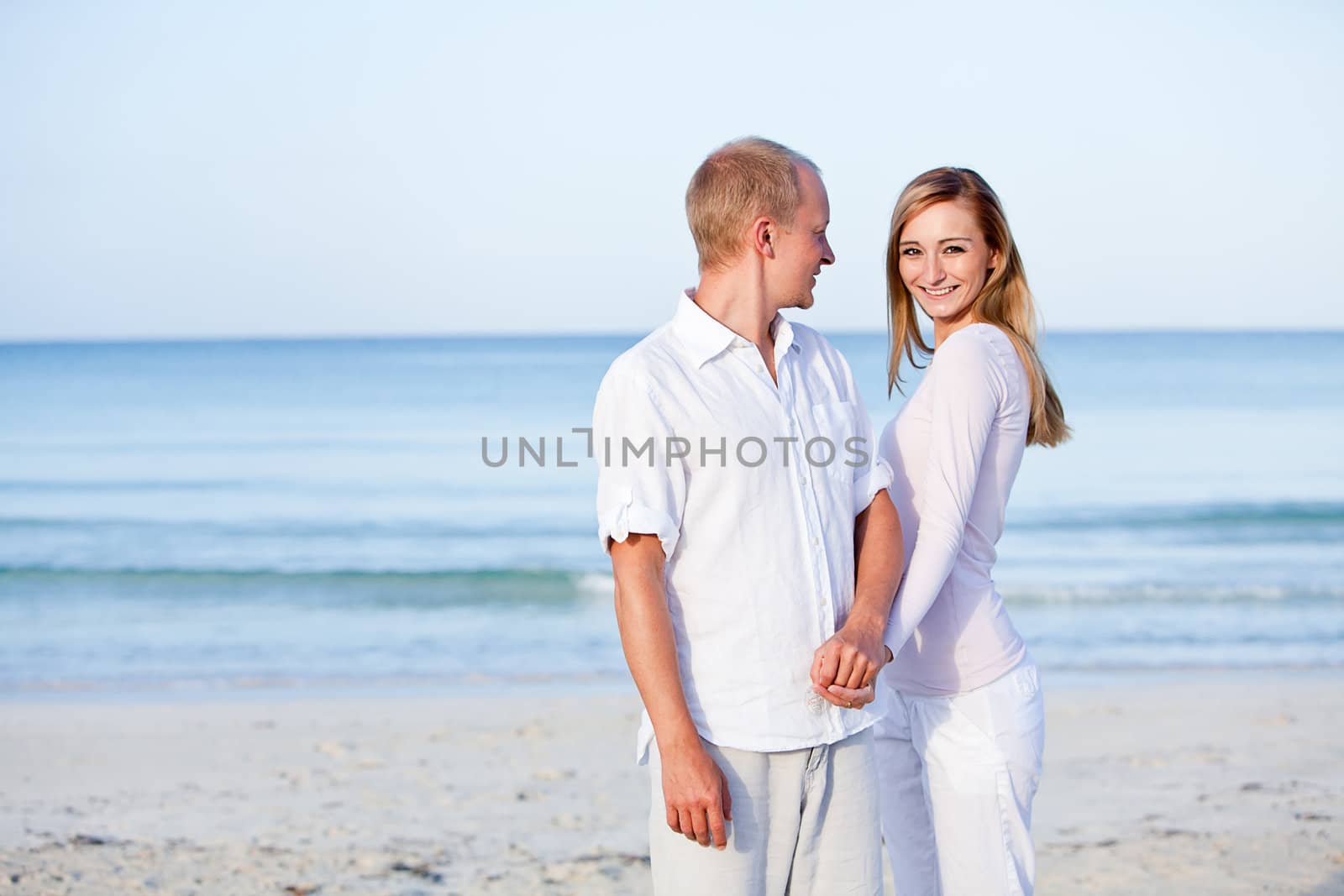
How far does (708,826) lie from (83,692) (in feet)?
21.7

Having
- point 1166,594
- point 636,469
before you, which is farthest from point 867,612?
point 1166,594

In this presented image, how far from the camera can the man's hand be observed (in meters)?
2.03

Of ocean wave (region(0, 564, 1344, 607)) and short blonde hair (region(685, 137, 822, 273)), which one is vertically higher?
short blonde hair (region(685, 137, 822, 273))

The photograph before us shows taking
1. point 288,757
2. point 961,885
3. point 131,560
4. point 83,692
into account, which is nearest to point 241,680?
point 83,692

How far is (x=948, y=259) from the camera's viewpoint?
2674mm

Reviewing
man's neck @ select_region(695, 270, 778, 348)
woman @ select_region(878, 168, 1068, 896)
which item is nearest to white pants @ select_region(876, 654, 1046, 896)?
woman @ select_region(878, 168, 1068, 896)

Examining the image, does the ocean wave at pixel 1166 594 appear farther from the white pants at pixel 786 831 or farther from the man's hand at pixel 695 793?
the man's hand at pixel 695 793

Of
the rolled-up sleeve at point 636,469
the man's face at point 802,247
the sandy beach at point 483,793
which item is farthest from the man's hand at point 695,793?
the sandy beach at point 483,793

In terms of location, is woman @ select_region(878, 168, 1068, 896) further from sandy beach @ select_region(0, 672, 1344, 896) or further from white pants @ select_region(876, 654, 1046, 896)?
sandy beach @ select_region(0, 672, 1344, 896)

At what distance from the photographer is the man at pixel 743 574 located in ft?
6.77

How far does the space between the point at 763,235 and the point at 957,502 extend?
2.28ft

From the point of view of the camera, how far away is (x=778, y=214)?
218cm

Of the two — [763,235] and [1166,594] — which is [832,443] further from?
[1166,594]

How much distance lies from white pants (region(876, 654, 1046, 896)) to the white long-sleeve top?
0.16 feet
